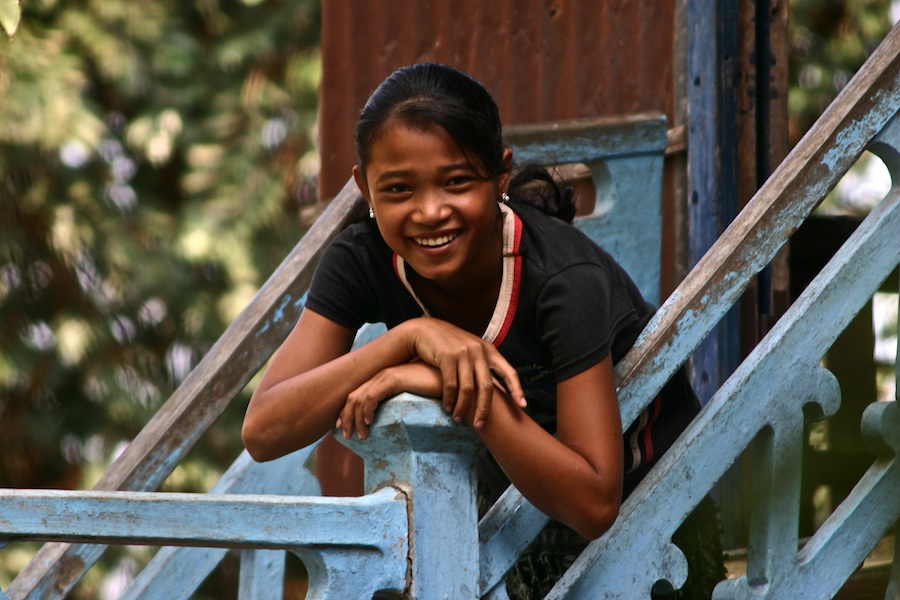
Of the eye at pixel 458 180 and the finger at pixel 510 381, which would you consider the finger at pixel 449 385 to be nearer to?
the finger at pixel 510 381

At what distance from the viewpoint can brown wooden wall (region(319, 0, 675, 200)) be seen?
4027mm

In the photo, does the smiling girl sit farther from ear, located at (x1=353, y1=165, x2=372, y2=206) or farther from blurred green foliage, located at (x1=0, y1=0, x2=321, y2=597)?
blurred green foliage, located at (x1=0, y1=0, x2=321, y2=597)

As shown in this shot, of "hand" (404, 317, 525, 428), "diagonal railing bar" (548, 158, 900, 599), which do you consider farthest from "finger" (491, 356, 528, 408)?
"diagonal railing bar" (548, 158, 900, 599)

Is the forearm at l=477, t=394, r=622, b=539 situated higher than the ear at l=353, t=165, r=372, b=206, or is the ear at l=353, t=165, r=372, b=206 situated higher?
the ear at l=353, t=165, r=372, b=206

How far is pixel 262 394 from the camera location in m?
2.22

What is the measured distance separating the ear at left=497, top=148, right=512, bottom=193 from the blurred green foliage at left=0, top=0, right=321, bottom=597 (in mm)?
6980

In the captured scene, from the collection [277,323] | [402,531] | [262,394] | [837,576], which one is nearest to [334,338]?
[262,394]

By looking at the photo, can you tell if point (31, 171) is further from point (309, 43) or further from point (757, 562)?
point (757, 562)

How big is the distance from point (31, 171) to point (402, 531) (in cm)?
785

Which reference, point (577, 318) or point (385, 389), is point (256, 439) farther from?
point (577, 318)

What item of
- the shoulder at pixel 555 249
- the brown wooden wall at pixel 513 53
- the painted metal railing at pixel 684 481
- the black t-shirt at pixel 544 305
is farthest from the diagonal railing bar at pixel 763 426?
the brown wooden wall at pixel 513 53

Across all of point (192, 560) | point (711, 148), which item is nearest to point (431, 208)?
point (192, 560)

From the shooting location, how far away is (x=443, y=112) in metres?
2.18

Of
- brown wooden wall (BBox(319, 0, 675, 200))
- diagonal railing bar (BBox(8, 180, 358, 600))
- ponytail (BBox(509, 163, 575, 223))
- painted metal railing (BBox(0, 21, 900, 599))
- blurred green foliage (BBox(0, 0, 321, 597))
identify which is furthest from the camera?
blurred green foliage (BBox(0, 0, 321, 597))
